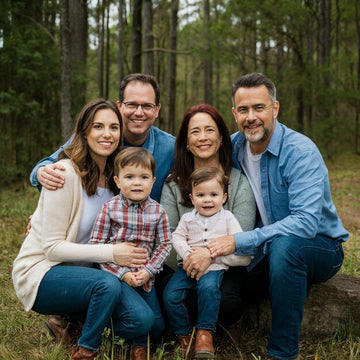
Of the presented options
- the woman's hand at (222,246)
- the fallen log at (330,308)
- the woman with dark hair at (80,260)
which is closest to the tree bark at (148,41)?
the woman with dark hair at (80,260)

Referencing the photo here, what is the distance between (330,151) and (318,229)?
1613cm

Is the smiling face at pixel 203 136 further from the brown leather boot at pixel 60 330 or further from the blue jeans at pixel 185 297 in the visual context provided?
the brown leather boot at pixel 60 330

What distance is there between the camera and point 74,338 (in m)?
3.23

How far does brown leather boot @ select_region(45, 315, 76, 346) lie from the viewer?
10.4ft

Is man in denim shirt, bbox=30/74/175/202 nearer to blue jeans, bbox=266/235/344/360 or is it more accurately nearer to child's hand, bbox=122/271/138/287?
child's hand, bbox=122/271/138/287

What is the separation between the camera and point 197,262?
2955mm

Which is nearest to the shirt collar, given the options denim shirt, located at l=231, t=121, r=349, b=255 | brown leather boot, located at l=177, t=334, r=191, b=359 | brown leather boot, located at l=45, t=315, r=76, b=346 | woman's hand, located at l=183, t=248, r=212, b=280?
denim shirt, located at l=231, t=121, r=349, b=255

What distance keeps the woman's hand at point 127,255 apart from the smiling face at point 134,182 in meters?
0.34

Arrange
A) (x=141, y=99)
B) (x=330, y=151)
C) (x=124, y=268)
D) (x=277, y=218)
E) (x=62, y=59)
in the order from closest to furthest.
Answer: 1. (x=124, y=268)
2. (x=277, y=218)
3. (x=141, y=99)
4. (x=62, y=59)
5. (x=330, y=151)

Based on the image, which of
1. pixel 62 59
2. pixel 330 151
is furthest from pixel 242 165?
pixel 330 151

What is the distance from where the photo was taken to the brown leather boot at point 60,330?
3.16 m

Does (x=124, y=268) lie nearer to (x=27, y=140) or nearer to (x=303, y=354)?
(x=303, y=354)

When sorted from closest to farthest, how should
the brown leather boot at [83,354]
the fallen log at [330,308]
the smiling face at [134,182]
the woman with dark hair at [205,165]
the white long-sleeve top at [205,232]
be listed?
the brown leather boot at [83,354]
the smiling face at [134,182]
the white long-sleeve top at [205,232]
the fallen log at [330,308]
the woman with dark hair at [205,165]

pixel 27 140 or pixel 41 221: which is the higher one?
pixel 27 140
